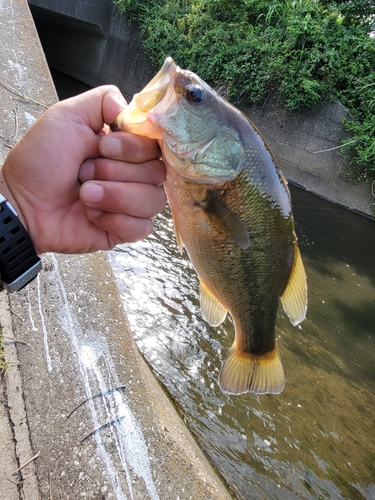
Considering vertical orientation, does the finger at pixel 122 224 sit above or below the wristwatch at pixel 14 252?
above

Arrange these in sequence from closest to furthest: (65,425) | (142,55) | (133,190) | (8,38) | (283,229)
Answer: (133,190), (283,229), (65,425), (8,38), (142,55)

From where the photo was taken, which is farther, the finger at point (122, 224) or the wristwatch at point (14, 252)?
the finger at point (122, 224)

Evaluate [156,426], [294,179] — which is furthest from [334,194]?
[156,426]

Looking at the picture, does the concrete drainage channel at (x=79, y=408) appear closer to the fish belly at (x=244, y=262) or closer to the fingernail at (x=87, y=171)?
the fish belly at (x=244, y=262)

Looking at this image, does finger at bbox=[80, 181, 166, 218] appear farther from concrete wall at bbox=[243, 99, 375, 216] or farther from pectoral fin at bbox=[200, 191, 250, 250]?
concrete wall at bbox=[243, 99, 375, 216]

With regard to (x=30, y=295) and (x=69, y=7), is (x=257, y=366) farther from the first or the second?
(x=69, y=7)

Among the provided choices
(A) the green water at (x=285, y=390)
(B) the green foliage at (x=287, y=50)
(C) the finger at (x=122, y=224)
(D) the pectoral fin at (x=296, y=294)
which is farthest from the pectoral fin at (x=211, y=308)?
(B) the green foliage at (x=287, y=50)
